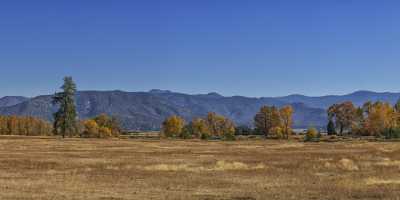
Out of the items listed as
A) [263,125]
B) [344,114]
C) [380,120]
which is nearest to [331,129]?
[344,114]

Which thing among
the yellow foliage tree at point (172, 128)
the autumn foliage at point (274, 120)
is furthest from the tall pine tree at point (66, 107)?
the autumn foliage at point (274, 120)

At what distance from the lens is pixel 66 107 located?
128500mm

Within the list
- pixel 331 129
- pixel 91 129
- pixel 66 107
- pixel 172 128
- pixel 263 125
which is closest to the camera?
pixel 66 107

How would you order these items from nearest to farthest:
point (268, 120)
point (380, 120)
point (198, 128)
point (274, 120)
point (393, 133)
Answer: point (393, 133), point (380, 120), point (274, 120), point (268, 120), point (198, 128)

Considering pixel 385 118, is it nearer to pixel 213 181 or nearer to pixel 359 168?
pixel 359 168

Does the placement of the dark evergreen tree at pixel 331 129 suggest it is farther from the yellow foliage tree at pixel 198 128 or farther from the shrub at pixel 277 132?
the yellow foliage tree at pixel 198 128

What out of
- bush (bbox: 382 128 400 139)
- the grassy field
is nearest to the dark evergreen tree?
bush (bbox: 382 128 400 139)

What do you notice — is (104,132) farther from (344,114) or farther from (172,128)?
(344,114)

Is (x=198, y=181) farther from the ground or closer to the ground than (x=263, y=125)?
closer to the ground

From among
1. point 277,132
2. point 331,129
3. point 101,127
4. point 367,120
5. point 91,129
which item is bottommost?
point 277,132

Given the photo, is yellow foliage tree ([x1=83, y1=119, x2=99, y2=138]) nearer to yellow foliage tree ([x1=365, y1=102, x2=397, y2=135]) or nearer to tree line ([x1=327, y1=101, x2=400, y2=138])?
tree line ([x1=327, y1=101, x2=400, y2=138])

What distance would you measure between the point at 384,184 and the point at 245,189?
789 centimetres

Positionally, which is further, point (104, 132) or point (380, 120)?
point (104, 132)

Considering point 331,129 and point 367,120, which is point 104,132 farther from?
point 367,120
